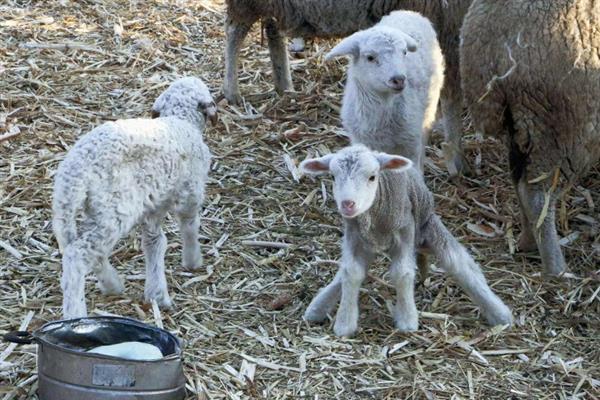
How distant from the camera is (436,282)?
6.15m

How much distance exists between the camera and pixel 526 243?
21.6ft

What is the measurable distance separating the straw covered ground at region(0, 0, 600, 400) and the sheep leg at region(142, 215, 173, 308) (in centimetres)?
8

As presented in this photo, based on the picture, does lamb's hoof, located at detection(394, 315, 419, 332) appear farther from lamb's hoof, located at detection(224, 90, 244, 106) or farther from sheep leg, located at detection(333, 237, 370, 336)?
lamb's hoof, located at detection(224, 90, 244, 106)

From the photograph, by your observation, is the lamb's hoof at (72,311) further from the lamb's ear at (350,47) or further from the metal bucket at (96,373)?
the lamb's ear at (350,47)

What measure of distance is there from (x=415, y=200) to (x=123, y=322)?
5.15ft

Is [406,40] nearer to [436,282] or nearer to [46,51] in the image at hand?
[436,282]

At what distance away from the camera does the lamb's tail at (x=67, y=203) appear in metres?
5.18

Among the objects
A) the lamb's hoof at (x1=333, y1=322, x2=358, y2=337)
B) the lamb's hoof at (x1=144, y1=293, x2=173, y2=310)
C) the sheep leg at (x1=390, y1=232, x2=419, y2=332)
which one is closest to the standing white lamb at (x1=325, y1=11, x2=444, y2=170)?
the sheep leg at (x1=390, y1=232, x2=419, y2=332)

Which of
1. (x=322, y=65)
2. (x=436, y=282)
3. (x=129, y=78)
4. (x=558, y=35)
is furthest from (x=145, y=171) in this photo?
(x=322, y=65)

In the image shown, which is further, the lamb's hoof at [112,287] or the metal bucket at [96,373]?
the lamb's hoof at [112,287]

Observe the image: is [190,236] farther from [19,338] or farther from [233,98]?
[233,98]

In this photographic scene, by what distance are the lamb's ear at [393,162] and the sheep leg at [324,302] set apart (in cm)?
66

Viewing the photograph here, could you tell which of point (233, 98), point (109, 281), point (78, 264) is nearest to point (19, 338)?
point (78, 264)

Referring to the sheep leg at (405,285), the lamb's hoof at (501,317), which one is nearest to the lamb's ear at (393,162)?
the sheep leg at (405,285)
